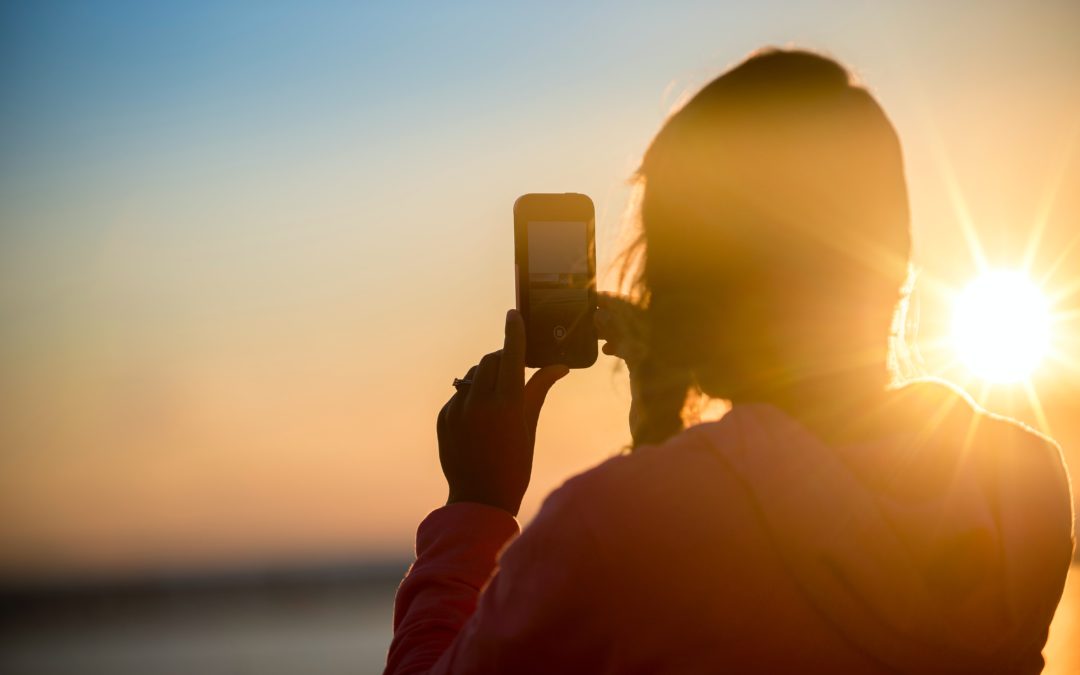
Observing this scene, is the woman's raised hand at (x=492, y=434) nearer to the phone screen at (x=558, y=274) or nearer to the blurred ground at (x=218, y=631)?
the phone screen at (x=558, y=274)

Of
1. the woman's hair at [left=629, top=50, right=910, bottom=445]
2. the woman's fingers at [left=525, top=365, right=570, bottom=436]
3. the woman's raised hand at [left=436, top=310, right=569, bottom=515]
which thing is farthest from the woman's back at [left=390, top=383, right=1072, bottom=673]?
the woman's fingers at [left=525, top=365, right=570, bottom=436]

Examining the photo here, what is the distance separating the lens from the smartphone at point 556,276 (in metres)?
1.96

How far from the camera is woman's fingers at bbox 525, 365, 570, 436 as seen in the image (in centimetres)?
167

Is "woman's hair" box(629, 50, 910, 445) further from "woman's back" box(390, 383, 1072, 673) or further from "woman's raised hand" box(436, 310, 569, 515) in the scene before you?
"woman's raised hand" box(436, 310, 569, 515)

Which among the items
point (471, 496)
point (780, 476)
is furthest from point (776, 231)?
point (471, 496)

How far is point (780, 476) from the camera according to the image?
114cm

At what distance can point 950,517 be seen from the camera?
1.22m

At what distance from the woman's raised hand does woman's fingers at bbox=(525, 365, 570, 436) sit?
0.03 m

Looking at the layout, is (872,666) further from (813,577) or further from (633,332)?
(633,332)

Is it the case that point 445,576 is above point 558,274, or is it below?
below

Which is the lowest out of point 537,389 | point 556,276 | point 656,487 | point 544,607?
point 544,607

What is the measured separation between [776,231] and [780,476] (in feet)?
1.05

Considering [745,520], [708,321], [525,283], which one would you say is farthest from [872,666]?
[525,283]

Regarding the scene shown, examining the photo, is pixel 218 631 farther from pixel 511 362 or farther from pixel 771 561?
pixel 771 561
